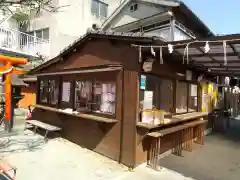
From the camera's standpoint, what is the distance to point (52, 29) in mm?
15891

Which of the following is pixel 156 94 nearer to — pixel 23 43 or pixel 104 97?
pixel 104 97

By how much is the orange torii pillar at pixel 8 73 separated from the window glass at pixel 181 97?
4.62 m

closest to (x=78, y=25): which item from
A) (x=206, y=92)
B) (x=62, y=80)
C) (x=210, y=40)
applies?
(x=62, y=80)

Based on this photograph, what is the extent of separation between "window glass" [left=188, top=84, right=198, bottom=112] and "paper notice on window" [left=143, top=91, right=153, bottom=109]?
263cm

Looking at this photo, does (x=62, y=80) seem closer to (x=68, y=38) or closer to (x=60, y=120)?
(x=60, y=120)

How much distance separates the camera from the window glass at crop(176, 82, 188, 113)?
7.00 m

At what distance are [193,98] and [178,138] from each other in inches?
83.2

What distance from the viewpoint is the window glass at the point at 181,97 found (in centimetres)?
700

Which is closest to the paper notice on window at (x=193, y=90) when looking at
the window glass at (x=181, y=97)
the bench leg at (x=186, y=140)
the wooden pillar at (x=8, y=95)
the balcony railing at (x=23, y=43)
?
the window glass at (x=181, y=97)

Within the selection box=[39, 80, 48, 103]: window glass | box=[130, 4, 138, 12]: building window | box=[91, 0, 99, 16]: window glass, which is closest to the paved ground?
box=[39, 80, 48, 103]: window glass

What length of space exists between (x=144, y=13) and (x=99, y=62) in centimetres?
697

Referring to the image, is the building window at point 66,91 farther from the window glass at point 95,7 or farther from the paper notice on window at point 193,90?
the window glass at point 95,7

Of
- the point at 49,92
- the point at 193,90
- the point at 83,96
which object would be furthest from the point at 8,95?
the point at 193,90

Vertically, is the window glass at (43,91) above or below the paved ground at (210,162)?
above
